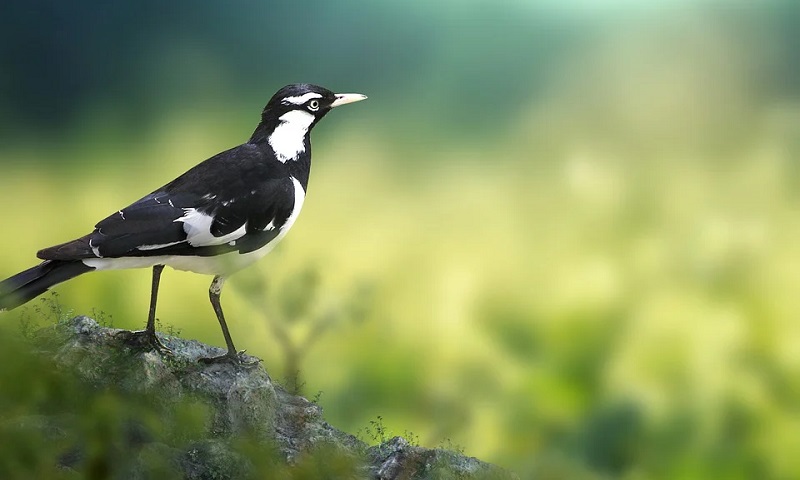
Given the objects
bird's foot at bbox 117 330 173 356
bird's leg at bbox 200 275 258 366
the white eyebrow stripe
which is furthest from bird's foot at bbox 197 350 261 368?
the white eyebrow stripe

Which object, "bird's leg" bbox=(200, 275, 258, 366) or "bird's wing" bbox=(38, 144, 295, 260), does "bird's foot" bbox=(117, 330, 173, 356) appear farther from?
"bird's wing" bbox=(38, 144, 295, 260)

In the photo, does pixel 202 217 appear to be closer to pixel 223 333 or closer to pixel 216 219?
pixel 216 219

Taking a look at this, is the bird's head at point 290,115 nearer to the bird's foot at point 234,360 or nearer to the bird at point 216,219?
the bird at point 216,219

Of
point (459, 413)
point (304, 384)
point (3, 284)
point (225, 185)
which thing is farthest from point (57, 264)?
point (459, 413)

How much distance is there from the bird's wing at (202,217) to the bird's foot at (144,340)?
260 millimetres

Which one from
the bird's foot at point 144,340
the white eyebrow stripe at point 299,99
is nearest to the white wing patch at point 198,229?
the bird's foot at point 144,340

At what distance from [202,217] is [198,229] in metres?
0.03

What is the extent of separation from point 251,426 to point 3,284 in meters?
0.63

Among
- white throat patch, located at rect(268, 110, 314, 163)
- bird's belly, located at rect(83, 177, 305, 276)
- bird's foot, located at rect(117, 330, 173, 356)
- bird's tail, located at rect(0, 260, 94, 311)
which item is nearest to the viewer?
bird's tail, located at rect(0, 260, 94, 311)

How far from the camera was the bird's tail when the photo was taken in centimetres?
193

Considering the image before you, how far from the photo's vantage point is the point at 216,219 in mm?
2156

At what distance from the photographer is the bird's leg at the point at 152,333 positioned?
221 centimetres

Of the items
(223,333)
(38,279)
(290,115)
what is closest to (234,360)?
(223,333)

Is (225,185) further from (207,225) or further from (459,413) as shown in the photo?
(459,413)
